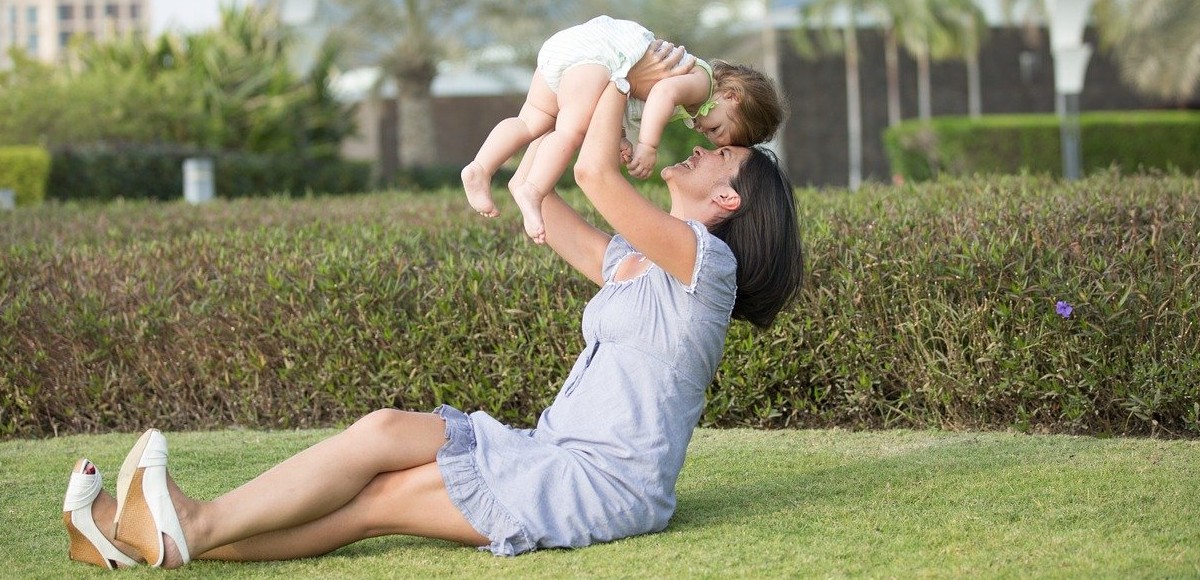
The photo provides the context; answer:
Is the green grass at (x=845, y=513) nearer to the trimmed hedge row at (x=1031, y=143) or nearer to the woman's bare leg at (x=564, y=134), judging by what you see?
the woman's bare leg at (x=564, y=134)

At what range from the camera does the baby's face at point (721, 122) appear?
3.77 meters

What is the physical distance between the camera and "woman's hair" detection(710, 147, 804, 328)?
11.9 ft

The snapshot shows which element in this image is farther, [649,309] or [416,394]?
[416,394]

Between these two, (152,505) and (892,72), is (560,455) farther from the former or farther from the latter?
(892,72)

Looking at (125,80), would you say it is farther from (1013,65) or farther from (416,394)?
(1013,65)

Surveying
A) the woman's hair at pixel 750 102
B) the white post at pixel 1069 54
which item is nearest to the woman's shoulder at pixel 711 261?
the woman's hair at pixel 750 102

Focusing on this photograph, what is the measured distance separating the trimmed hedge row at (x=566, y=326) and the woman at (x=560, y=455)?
182 centimetres

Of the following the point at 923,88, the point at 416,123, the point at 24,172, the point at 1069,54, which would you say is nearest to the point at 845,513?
the point at 1069,54

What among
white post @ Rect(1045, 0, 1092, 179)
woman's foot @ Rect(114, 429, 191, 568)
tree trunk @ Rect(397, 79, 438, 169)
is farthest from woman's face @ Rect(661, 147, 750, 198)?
tree trunk @ Rect(397, 79, 438, 169)

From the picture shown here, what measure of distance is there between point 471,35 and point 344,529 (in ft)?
74.4

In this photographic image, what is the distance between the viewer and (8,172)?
47.7ft

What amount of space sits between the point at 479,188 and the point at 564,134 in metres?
0.31

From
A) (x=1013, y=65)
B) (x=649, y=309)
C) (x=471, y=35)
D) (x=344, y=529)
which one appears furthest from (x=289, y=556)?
(x=1013, y=65)

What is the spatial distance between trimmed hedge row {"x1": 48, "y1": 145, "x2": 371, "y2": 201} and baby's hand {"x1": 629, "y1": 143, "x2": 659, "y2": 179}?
1082cm
